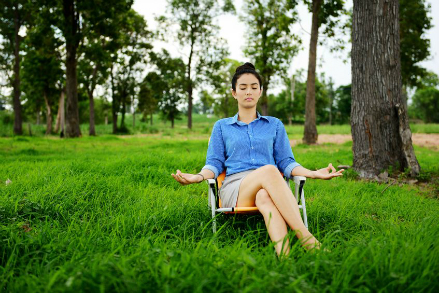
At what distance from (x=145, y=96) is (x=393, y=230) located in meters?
30.2

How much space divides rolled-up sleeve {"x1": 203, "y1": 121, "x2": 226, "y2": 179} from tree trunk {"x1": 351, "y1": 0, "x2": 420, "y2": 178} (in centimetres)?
370

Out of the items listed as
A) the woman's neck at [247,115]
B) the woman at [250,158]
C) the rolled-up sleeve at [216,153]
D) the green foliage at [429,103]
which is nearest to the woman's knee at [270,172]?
the woman at [250,158]

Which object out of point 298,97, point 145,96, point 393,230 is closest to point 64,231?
point 393,230

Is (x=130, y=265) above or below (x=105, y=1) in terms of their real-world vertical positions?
below

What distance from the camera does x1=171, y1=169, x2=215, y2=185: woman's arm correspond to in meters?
2.81

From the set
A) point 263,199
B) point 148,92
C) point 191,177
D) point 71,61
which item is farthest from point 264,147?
point 148,92

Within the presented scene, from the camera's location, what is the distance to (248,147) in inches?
130

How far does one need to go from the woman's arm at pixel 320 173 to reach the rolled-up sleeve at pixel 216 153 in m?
0.77

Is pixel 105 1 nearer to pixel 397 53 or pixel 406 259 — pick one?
pixel 397 53

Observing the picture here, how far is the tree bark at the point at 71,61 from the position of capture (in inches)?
629

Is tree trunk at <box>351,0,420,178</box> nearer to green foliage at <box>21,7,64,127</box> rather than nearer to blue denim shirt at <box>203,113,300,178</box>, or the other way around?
blue denim shirt at <box>203,113,300,178</box>

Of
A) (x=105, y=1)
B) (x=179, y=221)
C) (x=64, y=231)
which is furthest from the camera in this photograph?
(x=105, y=1)

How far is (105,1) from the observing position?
16438 millimetres

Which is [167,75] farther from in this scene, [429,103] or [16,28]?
[429,103]
